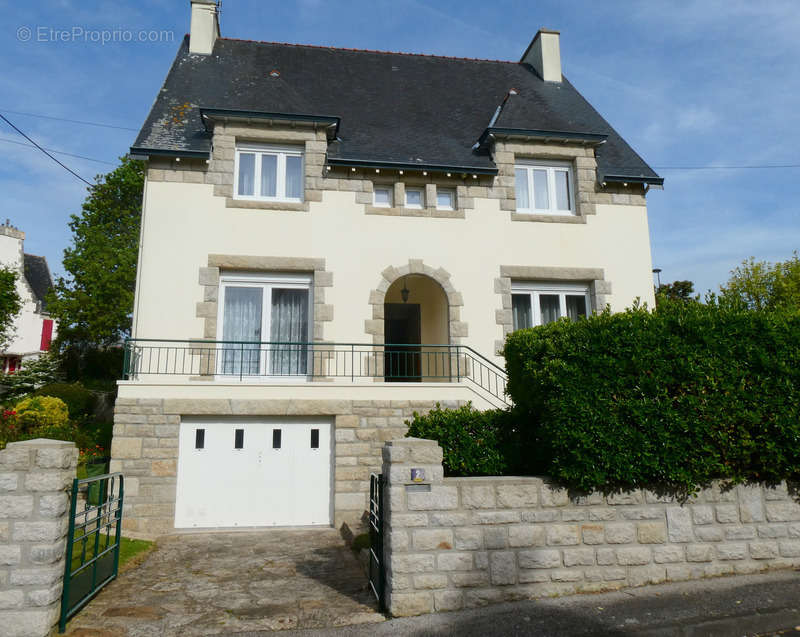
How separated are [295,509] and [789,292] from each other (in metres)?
21.3

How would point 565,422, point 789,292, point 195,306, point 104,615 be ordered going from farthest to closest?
point 789,292 → point 195,306 → point 565,422 → point 104,615

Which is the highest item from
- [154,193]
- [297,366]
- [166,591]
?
[154,193]

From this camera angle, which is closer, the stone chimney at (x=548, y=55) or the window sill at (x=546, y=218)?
the window sill at (x=546, y=218)

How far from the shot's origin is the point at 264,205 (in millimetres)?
10352

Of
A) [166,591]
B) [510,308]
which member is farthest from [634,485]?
[510,308]

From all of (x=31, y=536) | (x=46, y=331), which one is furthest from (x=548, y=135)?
(x=46, y=331)

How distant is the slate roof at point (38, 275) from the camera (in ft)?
103

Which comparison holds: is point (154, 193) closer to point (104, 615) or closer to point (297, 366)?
point (297, 366)

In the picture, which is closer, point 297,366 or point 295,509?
point 295,509

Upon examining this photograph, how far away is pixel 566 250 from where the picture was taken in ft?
36.5

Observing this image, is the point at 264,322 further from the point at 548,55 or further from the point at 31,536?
the point at 548,55

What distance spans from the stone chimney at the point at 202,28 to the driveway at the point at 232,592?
11.4 m

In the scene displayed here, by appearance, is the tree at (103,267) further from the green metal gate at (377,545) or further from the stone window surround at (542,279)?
the green metal gate at (377,545)

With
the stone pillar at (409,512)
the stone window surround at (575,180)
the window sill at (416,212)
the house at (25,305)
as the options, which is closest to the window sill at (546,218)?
the stone window surround at (575,180)
